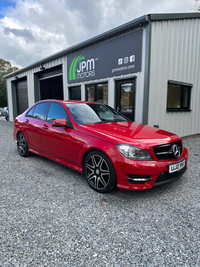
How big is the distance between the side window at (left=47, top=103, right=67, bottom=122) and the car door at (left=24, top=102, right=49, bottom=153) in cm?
22

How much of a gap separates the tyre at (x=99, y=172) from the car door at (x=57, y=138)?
414 millimetres

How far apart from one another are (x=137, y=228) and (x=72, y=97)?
8.75 meters

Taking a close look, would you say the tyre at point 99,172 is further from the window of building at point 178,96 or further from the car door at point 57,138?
the window of building at point 178,96

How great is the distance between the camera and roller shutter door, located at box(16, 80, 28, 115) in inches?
573

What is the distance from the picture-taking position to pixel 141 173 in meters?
2.45

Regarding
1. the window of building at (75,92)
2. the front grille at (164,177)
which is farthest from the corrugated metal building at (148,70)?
the front grille at (164,177)

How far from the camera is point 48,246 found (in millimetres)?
1771

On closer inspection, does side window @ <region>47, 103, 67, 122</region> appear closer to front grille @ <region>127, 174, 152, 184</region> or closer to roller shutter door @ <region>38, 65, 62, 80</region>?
front grille @ <region>127, 174, 152, 184</region>

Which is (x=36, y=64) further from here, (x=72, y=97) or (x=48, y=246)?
(x=48, y=246)

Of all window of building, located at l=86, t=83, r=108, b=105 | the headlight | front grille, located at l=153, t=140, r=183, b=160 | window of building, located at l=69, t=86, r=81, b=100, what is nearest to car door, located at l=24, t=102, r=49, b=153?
the headlight

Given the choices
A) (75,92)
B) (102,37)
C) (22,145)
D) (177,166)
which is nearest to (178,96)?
(102,37)

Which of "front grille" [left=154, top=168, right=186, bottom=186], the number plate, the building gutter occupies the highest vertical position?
the building gutter

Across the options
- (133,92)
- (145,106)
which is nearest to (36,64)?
(133,92)

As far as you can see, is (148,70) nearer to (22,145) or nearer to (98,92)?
(98,92)
